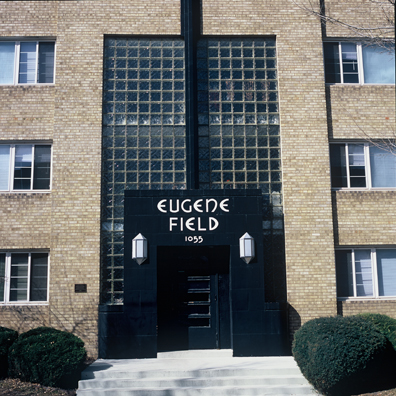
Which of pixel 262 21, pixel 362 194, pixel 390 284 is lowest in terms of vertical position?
pixel 390 284

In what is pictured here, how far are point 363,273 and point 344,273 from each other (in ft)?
1.84

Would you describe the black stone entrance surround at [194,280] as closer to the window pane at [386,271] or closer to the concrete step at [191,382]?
the concrete step at [191,382]

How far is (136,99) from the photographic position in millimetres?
14852

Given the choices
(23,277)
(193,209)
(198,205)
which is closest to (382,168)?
(198,205)

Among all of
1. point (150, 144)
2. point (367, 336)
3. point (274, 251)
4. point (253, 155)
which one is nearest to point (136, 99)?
point (150, 144)

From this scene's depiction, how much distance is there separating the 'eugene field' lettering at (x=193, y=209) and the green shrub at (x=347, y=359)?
13.1ft

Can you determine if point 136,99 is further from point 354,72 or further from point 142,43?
point 354,72

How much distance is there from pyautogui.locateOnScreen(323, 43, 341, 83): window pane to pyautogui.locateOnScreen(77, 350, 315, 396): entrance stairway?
8519 mm

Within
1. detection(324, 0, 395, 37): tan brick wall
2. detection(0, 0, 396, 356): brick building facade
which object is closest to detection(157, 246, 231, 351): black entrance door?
detection(0, 0, 396, 356): brick building facade

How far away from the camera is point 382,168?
15.0m

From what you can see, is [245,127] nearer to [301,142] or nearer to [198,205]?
[301,142]

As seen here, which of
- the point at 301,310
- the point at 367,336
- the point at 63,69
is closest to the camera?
the point at 367,336

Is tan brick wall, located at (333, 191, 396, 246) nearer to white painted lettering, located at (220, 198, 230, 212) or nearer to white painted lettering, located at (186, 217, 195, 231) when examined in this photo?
white painted lettering, located at (220, 198, 230, 212)

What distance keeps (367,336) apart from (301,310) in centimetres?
300
